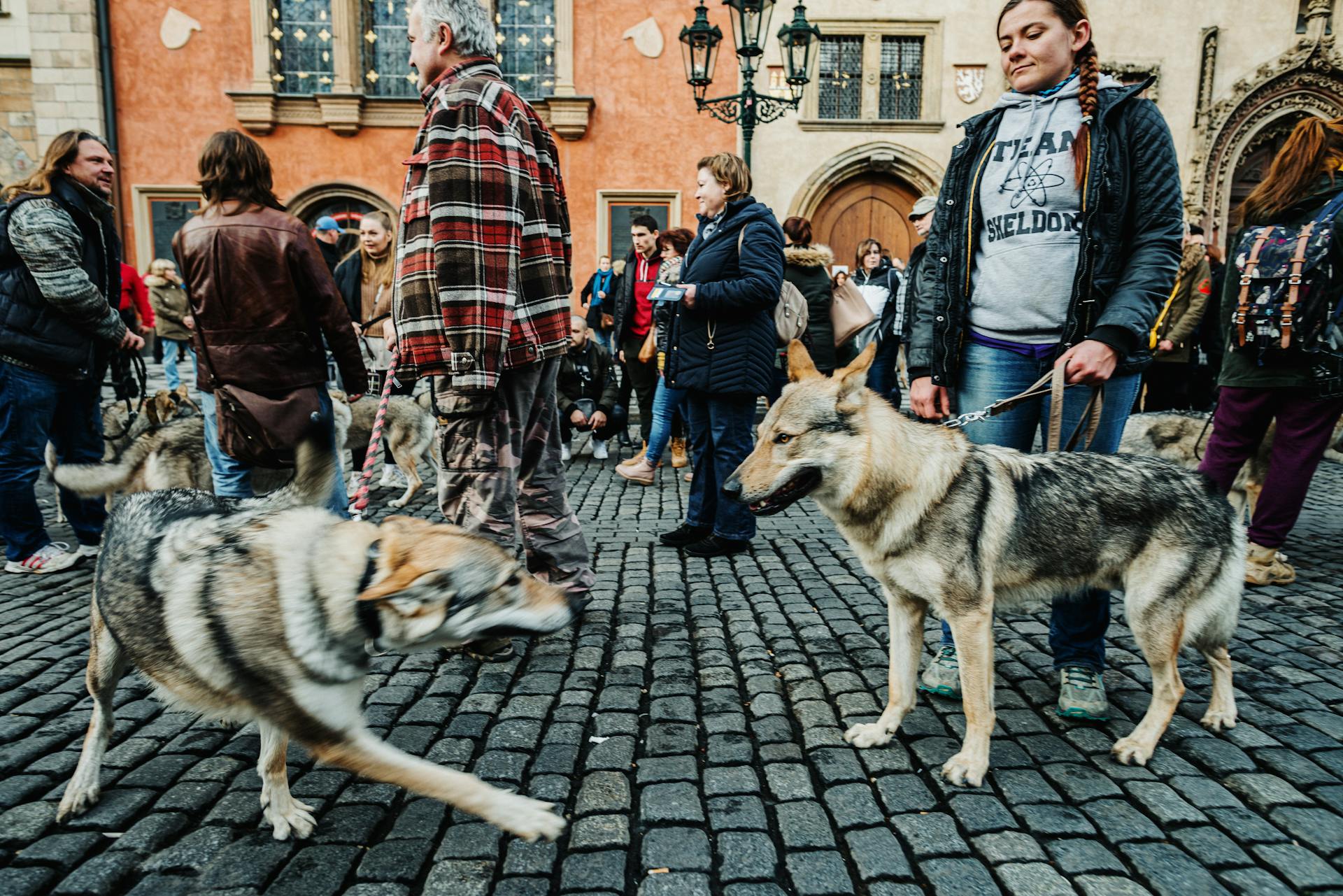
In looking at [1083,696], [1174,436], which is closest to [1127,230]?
[1083,696]

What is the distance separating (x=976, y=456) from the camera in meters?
2.64

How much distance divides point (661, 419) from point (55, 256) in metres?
4.37

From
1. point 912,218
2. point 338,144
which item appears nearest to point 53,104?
point 338,144

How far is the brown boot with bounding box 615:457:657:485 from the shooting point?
7293 mm

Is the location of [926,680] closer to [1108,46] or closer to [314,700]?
[314,700]

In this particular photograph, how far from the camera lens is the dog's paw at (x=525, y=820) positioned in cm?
194

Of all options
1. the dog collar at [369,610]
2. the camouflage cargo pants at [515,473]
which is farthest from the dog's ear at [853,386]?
the dog collar at [369,610]

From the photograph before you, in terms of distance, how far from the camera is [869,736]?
2678mm

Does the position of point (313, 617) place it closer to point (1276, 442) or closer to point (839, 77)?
point (1276, 442)

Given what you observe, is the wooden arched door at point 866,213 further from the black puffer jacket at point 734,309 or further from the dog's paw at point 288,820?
the dog's paw at point 288,820

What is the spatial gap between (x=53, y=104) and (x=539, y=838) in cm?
1840

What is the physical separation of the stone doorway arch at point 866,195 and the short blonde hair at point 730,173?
37.2ft

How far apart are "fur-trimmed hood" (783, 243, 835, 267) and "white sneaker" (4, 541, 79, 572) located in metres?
5.74

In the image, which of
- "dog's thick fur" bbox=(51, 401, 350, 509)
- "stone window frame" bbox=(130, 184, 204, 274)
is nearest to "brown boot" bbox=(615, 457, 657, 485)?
"dog's thick fur" bbox=(51, 401, 350, 509)
